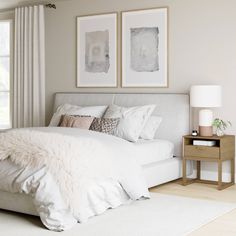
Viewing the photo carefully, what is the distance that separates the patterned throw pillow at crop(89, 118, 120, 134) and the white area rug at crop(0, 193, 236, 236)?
1.19m

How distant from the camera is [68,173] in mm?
4172

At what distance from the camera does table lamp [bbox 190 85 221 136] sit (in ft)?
19.0

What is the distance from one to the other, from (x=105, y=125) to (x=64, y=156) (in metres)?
1.78

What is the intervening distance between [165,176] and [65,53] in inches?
104

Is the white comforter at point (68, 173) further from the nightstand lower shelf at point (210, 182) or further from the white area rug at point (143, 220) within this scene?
the nightstand lower shelf at point (210, 182)

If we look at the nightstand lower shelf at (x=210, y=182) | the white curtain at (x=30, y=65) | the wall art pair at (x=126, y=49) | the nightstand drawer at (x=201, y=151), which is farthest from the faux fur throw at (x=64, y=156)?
the white curtain at (x=30, y=65)

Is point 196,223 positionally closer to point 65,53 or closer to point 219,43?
point 219,43

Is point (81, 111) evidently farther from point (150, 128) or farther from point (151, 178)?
point (151, 178)

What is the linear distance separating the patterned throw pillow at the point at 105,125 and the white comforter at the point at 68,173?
1.03 m

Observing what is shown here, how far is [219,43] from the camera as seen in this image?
6105mm

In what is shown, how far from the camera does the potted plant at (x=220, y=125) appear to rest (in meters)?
5.96

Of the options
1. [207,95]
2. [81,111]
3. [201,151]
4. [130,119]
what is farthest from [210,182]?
[81,111]

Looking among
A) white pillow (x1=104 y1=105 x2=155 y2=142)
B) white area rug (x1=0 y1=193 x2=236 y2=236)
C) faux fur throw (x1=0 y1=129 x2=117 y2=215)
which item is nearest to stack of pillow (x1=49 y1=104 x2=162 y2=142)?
white pillow (x1=104 y1=105 x2=155 y2=142)

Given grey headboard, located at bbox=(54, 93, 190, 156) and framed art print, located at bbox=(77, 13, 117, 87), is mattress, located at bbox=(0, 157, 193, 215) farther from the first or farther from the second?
framed art print, located at bbox=(77, 13, 117, 87)
